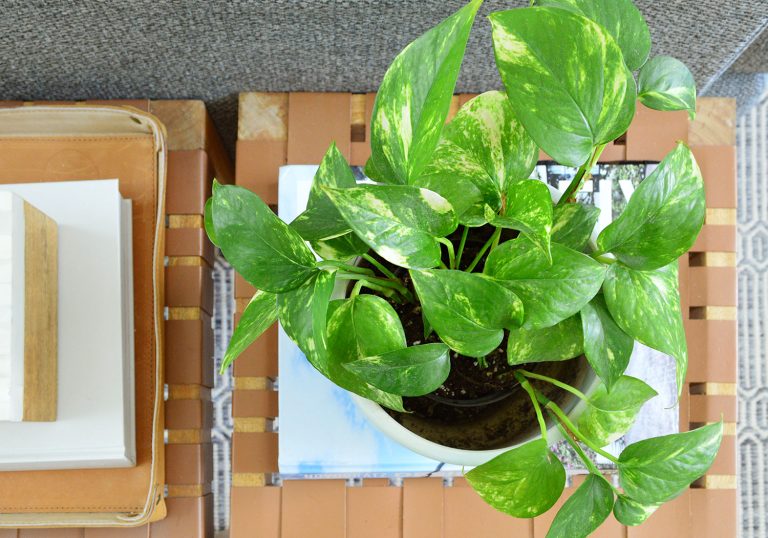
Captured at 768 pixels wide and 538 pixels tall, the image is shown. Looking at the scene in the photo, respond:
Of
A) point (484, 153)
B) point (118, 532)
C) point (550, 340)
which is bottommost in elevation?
point (118, 532)

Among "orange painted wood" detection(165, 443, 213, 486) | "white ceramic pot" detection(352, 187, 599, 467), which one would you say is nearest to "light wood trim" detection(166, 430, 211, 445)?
"orange painted wood" detection(165, 443, 213, 486)

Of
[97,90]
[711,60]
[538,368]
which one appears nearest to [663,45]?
[711,60]

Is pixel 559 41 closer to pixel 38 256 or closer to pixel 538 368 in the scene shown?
pixel 538 368

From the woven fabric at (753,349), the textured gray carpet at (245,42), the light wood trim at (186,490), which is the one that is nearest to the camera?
the textured gray carpet at (245,42)

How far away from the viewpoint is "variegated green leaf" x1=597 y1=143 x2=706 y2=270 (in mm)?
343

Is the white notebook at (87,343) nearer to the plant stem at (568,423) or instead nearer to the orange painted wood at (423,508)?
the orange painted wood at (423,508)

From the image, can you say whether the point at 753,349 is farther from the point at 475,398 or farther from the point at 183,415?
the point at 183,415

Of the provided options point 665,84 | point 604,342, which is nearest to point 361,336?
point 604,342

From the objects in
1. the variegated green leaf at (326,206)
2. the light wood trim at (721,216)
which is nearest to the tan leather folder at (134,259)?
the variegated green leaf at (326,206)

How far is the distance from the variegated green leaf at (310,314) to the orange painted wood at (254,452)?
0.34m

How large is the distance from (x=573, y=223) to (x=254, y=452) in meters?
0.42

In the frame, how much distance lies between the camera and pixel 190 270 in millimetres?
708

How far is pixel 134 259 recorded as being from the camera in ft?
2.28

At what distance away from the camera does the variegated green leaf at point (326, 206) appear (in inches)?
14.5
